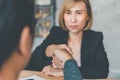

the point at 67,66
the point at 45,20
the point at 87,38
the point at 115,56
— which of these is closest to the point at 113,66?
the point at 115,56

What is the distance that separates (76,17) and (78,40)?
19cm

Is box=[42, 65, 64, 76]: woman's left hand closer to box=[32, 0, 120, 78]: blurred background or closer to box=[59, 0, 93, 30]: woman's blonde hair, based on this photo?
box=[59, 0, 93, 30]: woman's blonde hair

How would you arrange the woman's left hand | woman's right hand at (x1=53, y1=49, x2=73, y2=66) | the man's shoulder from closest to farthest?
woman's right hand at (x1=53, y1=49, x2=73, y2=66) < the woman's left hand < the man's shoulder

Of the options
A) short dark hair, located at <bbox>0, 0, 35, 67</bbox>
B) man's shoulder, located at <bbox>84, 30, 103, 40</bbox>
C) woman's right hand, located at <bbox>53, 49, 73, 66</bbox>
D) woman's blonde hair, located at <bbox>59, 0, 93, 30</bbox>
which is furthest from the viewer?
man's shoulder, located at <bbox>84, 30, 103, 40</bbox>

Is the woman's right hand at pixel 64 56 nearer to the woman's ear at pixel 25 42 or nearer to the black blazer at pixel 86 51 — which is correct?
the woman's ear at pixel 25 42

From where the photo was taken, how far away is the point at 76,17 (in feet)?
7.03

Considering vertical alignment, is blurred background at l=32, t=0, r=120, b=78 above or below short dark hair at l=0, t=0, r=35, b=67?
below

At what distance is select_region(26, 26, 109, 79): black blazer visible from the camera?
2.10m

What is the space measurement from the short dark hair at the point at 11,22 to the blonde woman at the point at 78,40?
162 centimetres

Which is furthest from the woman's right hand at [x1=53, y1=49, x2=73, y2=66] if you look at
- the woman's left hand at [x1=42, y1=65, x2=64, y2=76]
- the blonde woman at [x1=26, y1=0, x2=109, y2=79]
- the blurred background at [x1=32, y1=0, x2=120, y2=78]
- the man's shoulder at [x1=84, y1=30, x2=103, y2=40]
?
the blurred background at [x1=32, y1=0, x2=120, y2=78]

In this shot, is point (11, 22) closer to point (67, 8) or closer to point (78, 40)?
point (67, 8)

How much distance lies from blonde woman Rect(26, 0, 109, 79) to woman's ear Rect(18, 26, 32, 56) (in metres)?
1.61

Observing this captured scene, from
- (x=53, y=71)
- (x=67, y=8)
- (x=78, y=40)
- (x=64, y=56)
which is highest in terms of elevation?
(x=67, y=8)

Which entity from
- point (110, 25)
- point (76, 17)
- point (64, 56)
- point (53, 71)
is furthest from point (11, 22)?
point (110, 25)
